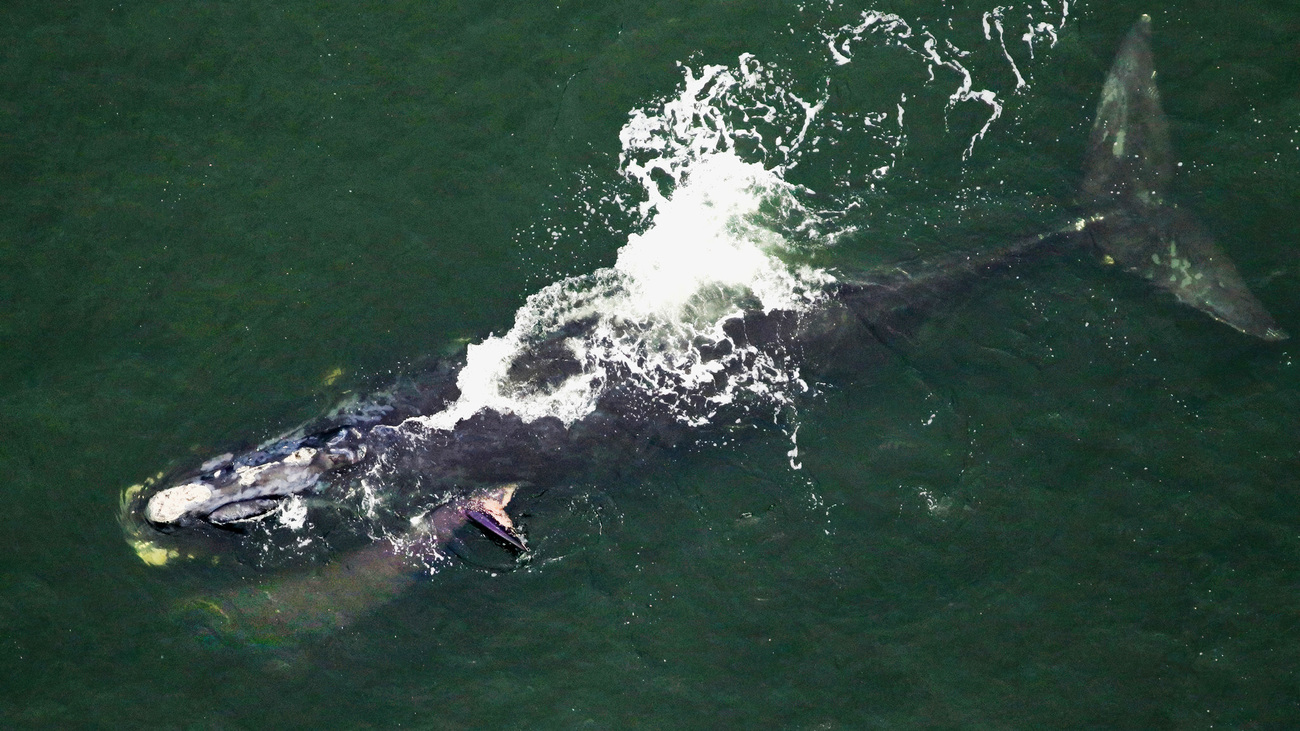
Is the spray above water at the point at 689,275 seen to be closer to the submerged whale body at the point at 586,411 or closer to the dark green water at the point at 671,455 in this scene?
the submerged whale body at the point at 586,411

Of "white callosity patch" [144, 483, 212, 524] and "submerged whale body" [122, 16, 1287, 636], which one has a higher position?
"submerged whale body" [122, 16, 1287, 636]

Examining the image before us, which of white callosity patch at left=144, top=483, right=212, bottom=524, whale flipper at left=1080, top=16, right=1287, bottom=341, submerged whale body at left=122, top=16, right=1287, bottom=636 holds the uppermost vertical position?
whale flipper at left=1080, top=16, right=1287, bottom=341

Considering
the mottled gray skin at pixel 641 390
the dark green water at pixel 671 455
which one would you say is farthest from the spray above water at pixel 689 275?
the dark green water at pixel 671 455

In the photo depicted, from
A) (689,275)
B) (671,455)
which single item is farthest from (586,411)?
(689,275)

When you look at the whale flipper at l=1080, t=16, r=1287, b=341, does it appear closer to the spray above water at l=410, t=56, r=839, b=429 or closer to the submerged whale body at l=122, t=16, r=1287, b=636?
the submerged whale body at l=122, t=16, r=1287, b=636

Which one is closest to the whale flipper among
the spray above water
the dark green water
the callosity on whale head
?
the dark green water

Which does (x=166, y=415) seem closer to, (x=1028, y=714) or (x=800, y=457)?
(x=800, y=457)

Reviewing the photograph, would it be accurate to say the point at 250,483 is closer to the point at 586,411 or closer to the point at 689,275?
the point at 586,411
